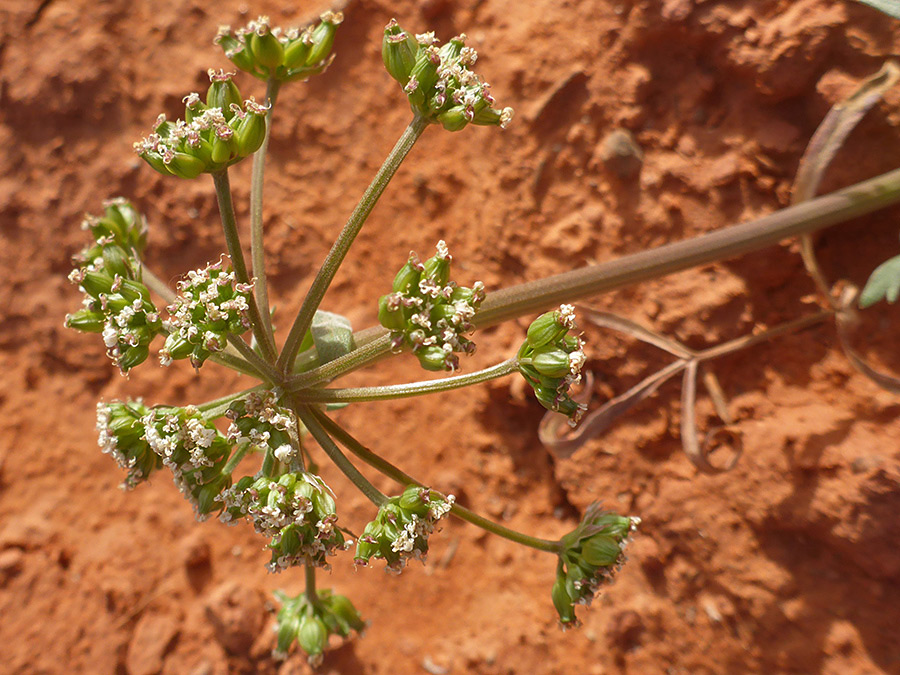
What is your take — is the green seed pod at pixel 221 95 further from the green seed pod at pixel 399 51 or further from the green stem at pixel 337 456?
the green stem at pixel 337 456

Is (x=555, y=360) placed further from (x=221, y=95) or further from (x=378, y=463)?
(x=221, y=95)

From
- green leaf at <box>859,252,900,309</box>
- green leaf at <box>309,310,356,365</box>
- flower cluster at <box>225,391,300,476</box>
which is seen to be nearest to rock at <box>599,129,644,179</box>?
green leaf at <box>859,252,900,309</box>

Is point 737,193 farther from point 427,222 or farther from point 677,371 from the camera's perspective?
point 427,222

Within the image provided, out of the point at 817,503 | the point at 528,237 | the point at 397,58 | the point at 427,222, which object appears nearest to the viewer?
the point at 397,58

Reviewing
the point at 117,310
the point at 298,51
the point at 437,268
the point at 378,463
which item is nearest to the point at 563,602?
the point at 378,463

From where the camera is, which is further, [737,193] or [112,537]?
[112,537]

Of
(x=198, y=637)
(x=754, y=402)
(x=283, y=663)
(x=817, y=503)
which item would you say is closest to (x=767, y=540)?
(x=817, y=503)

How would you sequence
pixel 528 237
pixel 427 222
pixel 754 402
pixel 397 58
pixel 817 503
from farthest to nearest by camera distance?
pixel 427 222
pixel 528 237
pixel 754 402
pixel 817 503
pixel 397 58

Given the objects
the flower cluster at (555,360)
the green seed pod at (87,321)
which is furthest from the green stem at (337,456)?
the green seed pod at (87,321)

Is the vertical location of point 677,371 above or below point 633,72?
below
